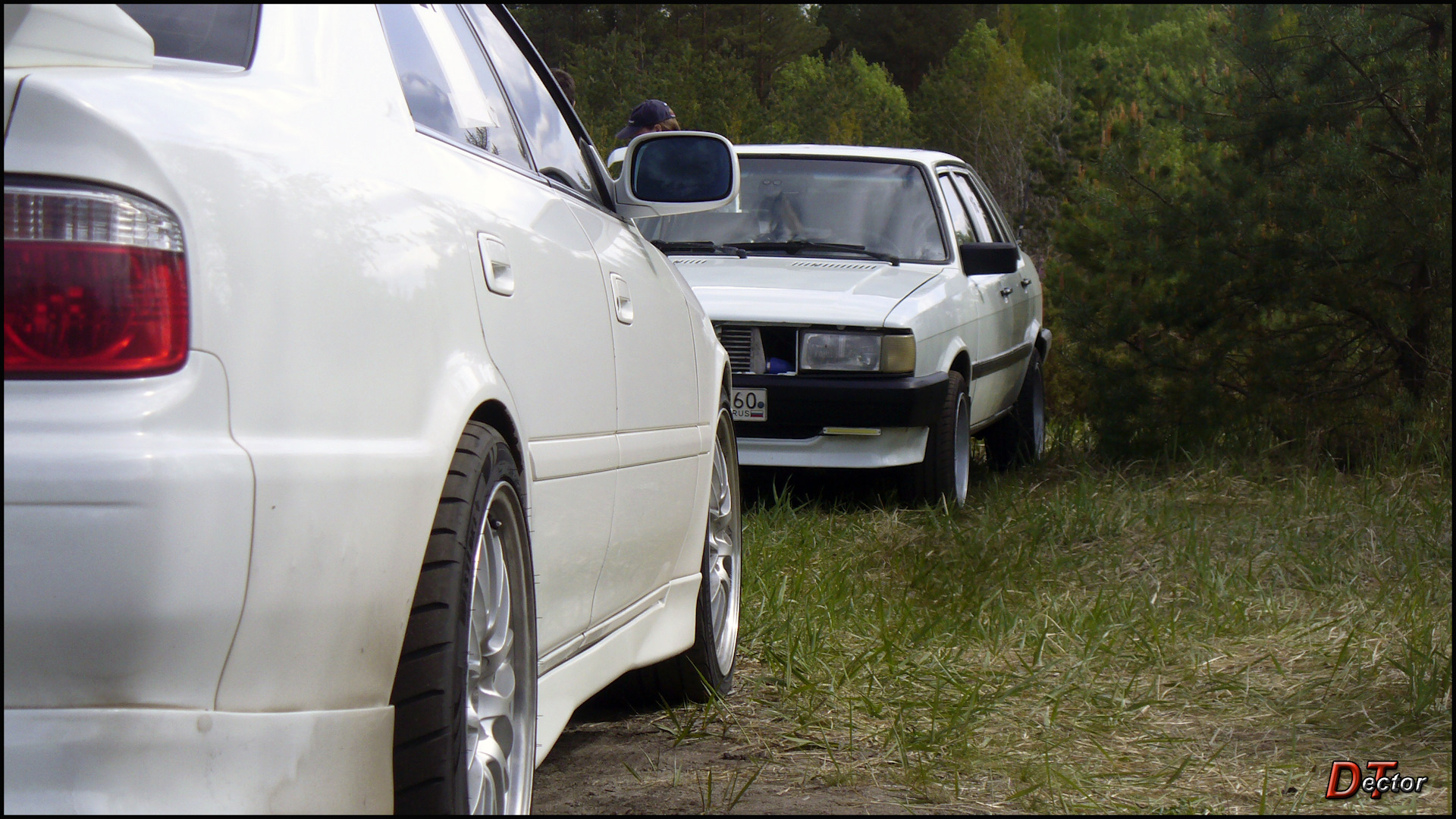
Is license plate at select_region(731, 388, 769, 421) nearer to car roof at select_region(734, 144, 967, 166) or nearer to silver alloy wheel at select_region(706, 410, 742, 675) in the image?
car roof at select_region(734, 144, 967, 166)

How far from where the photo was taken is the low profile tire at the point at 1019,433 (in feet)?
27.3

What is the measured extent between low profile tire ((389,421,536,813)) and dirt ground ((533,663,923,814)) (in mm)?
576

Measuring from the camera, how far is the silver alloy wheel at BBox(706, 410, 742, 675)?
375 cm

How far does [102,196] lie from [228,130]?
199 millimetres

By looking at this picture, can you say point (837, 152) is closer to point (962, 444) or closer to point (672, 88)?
point (962, 444)

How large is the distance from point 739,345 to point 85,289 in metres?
4.70

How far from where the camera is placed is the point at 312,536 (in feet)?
5.16

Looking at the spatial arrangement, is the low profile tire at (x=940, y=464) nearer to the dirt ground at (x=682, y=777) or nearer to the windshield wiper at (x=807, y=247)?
the windshield wiper at (x=807, y=247)

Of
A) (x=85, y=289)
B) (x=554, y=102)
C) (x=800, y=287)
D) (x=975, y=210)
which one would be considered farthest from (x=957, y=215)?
(x=85, y=289)

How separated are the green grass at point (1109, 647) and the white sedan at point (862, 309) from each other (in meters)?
0.34

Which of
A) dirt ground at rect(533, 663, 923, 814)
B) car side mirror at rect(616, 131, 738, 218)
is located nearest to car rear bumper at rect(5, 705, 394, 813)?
dirt ground at rect(533, 663, 923, 814)

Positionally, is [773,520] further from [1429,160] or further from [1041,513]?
[1429,160]

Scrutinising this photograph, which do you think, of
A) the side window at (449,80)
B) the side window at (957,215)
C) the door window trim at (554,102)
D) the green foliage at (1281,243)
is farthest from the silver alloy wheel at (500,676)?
the green foliage at (1281,243)

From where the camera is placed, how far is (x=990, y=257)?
269 inches
